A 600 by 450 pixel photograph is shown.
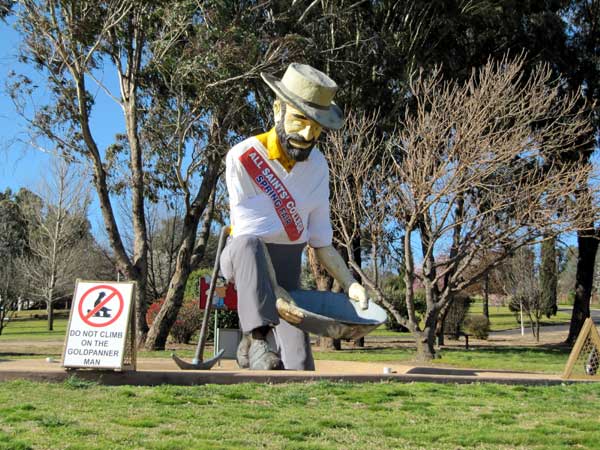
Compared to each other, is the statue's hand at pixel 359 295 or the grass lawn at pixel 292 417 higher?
the statue's hand at pixel 359 295

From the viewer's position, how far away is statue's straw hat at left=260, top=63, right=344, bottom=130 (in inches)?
284

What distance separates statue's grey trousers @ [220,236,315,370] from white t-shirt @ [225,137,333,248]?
138 mm

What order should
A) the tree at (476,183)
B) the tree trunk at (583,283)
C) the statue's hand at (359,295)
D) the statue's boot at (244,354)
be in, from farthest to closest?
1. the tree trunk at (583,283)
2. the tree at (476,183)
3. the statue's boot at (244,354)
4. the statue's hand at (359,295)

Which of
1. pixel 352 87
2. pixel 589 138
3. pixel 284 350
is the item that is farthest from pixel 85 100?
pixel 589 138

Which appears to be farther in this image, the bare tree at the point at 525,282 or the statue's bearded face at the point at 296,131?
the bare tree at the point at 525,282

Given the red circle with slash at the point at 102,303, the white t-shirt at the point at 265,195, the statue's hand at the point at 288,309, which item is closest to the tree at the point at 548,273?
the white t-shirt at the point at 265,195

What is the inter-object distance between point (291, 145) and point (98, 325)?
2516 mm

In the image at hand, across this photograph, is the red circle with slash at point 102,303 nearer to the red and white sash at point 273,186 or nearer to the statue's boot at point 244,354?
the statue's boot at point 244,354

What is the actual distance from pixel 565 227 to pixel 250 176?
34.2ft

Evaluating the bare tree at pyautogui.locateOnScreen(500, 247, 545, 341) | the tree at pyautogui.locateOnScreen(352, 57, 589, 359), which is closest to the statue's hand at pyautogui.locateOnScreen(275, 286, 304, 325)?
the tree at pyautogui.locateOnScreen(352, 57, 589, 359)

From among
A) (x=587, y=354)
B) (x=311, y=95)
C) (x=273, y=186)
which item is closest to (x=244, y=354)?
(x=273, y=186)

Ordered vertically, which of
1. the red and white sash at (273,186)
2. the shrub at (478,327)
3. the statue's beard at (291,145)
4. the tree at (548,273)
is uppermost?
the tree at (548,273)

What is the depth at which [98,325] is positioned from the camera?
22.6 ft

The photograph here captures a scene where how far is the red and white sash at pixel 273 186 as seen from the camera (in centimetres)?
735
